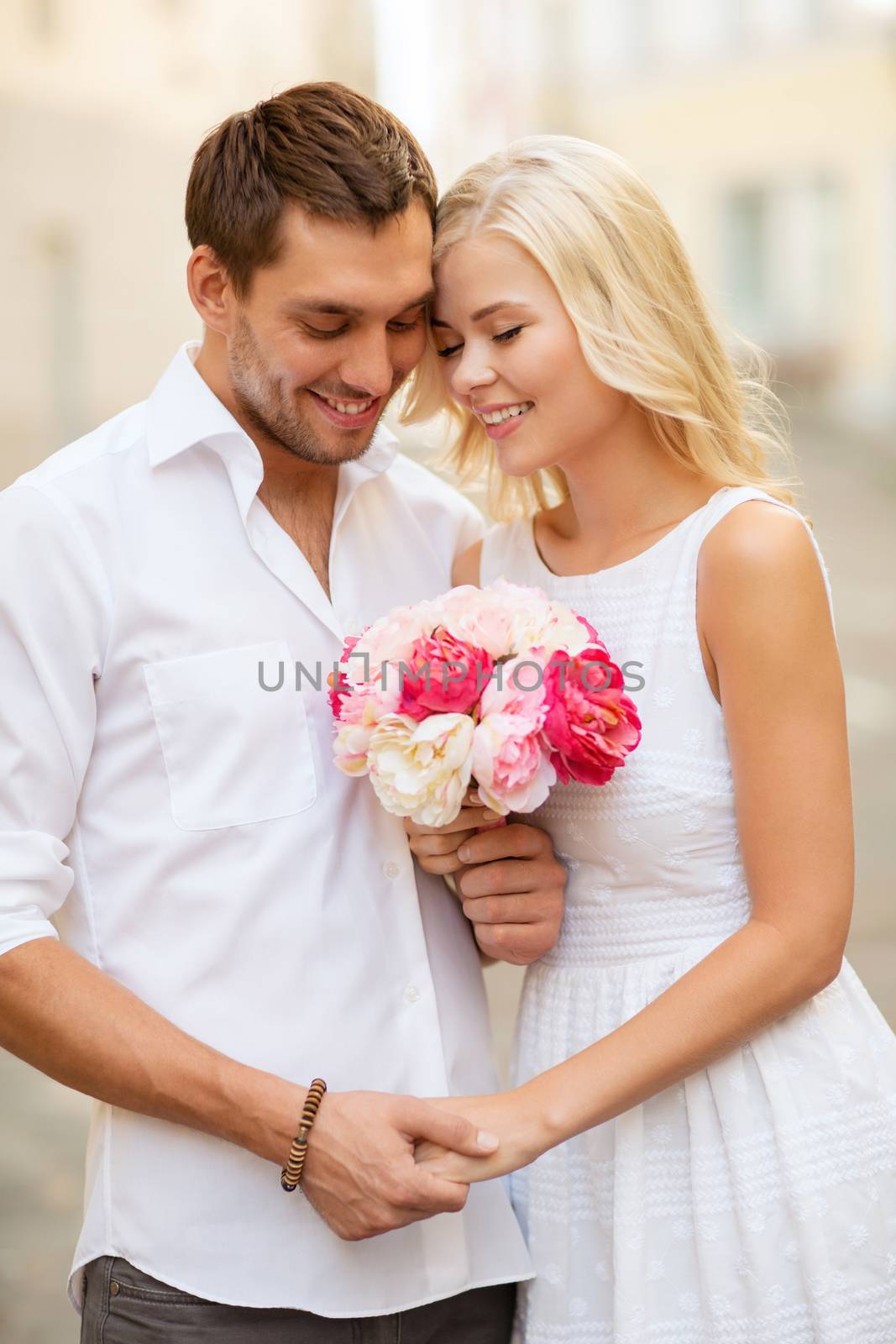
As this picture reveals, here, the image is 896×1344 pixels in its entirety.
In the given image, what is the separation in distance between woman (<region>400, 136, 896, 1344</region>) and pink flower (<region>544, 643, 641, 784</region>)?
0.58 ft

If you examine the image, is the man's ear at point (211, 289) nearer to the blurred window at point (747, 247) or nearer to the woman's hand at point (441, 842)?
the woman's hand at point (441, 842)

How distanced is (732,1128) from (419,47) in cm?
1324

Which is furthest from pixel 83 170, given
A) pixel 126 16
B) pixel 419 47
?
pixel 419 47

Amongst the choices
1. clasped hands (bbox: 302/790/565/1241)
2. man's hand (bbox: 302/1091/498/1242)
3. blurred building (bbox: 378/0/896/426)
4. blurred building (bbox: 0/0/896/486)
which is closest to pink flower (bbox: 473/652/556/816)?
clasped hands (bbox: 302/790/565/1241)

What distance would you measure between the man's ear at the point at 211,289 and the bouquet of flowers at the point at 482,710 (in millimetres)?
662

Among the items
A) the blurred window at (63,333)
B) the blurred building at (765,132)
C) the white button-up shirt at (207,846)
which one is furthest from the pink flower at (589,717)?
the blurred building at (765,132)

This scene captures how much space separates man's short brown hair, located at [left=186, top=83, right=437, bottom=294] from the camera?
7.23 feet

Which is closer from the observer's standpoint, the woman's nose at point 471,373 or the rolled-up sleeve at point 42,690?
the rolled-up sleeve at point 42,690

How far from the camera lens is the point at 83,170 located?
406 inches

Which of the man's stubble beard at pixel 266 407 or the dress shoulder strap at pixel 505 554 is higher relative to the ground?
the man's stubble beard at pixel 266 407

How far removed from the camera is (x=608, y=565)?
2303mm

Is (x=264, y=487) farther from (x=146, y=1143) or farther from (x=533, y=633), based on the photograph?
(x=146, y=1143)

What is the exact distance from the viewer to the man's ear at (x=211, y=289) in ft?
7.63

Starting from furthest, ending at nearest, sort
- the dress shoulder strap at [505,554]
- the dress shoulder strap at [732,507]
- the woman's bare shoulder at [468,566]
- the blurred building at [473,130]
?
the blurred building at [473,130], the woman's bare shoulder at [468,566], the dress shoulder strap at [505,554], the dress shoulder strap at [732,507]
